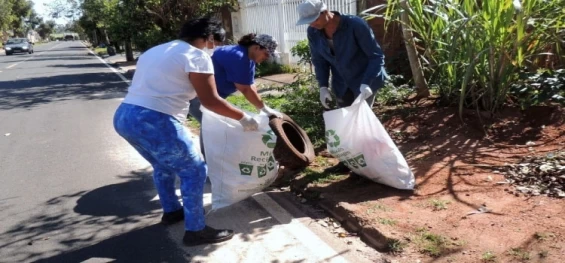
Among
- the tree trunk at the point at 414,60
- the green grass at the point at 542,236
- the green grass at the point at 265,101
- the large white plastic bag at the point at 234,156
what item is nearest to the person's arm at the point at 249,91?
the large white plastic bag at the point at 234,156

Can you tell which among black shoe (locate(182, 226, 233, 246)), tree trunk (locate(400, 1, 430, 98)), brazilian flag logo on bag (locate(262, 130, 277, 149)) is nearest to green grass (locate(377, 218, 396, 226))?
brazilian flag logo on bag (locate(262, 130, 277, 149))

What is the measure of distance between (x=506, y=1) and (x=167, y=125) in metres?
3.38

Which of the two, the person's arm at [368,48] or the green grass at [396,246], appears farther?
the person's arm at [368,48]

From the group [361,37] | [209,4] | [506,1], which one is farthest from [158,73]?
[209,4]

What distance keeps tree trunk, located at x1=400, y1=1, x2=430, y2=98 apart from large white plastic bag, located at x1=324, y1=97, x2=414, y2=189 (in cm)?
249

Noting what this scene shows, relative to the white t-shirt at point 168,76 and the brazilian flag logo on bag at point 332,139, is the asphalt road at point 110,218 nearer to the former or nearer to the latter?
the brazilian flag logo on bag at point 332,139

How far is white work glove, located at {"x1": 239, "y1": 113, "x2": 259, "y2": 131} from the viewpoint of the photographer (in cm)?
378

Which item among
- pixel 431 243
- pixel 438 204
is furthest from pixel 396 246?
pixel 438 204

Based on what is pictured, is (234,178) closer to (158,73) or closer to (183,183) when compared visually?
(183,183)

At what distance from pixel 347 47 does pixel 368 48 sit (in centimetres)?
18

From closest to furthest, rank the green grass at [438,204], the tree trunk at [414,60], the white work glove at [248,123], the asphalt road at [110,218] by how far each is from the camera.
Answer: the asphalt road at [110,218] → the white work glove at [248,123] → the green grass at [438,204] → the tree trunk at [414,60]

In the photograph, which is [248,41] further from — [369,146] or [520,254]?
[520,254]

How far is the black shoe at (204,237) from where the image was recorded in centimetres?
371

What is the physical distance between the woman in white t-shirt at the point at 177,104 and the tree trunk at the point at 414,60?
347 cm
